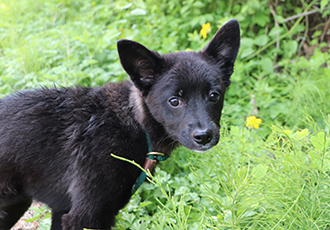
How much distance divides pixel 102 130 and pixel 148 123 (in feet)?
1.12

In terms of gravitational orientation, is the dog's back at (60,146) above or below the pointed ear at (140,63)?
below

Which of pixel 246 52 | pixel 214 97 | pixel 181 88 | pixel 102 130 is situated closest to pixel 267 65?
pixel 246 52

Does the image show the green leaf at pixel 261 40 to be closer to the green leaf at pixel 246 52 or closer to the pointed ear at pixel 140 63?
the green leaf at pixel 246 52

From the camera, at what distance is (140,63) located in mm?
2285

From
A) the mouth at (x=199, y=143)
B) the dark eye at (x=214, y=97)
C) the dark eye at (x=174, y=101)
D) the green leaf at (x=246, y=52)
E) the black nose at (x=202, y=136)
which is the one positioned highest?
the dark eye at (x=174, y=101)

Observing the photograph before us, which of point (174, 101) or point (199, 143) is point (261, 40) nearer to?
point (174, 101)

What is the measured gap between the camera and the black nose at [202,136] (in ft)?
6.87

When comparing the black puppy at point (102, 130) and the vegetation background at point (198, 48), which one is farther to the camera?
the vegetation background at point (198, 48)

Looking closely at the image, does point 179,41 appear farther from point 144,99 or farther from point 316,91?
point 144,99

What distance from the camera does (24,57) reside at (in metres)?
4.14

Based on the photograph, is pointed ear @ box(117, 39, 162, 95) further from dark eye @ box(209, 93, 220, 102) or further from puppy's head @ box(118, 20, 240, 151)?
dark eye @ box(209, 93, 220, 102)

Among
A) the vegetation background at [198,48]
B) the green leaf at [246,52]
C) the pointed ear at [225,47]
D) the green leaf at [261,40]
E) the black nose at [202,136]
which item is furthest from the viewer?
the green leaf at [261,40]

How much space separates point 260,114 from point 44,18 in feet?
14.1

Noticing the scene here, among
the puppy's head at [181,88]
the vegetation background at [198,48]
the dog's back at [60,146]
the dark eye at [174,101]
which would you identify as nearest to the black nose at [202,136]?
the puppy's head at [181,88]
